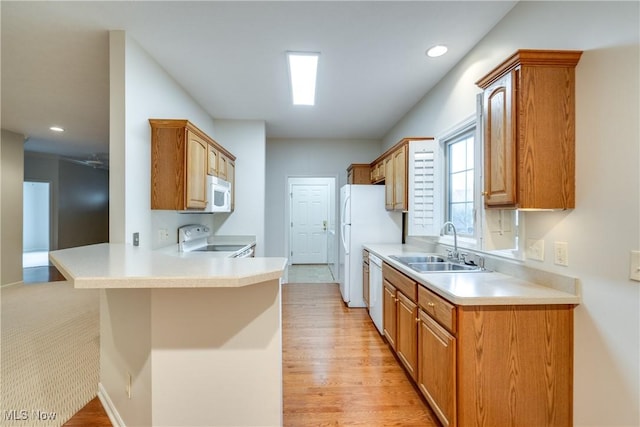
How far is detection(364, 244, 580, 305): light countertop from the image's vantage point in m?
1.47

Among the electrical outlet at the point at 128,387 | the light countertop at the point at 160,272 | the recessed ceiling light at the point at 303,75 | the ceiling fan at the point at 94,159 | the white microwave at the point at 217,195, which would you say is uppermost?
the recessed ceiling light at the point at 303,75

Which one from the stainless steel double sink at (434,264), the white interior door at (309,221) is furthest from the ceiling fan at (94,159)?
the stainless steel double sink at (434,264)

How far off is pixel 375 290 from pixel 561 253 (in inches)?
77.0

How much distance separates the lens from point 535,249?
67.6 inches

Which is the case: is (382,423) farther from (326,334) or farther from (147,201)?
(147,201)

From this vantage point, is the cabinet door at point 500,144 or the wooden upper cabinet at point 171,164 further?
the wooden upper cabinet at point 171,164

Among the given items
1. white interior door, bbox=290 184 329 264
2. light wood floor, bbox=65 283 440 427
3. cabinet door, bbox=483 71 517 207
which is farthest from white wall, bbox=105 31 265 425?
white interior door, bbox=290 184 329 264

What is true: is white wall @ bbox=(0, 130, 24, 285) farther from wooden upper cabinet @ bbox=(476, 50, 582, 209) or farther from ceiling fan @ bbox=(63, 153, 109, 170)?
wooden upper cabinet @ bbox=(476, 50, 582, 209)

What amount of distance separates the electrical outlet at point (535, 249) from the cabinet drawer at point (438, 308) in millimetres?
637

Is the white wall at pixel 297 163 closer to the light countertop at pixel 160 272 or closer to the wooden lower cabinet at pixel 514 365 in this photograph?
the light countertop at pixel 160 272

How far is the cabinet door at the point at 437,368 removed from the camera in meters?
1.54

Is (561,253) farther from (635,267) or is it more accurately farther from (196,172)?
(196,172)

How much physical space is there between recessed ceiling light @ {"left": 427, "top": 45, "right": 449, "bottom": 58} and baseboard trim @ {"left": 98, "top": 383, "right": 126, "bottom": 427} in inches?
135

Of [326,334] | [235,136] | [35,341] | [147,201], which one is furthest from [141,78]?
[326,334]
